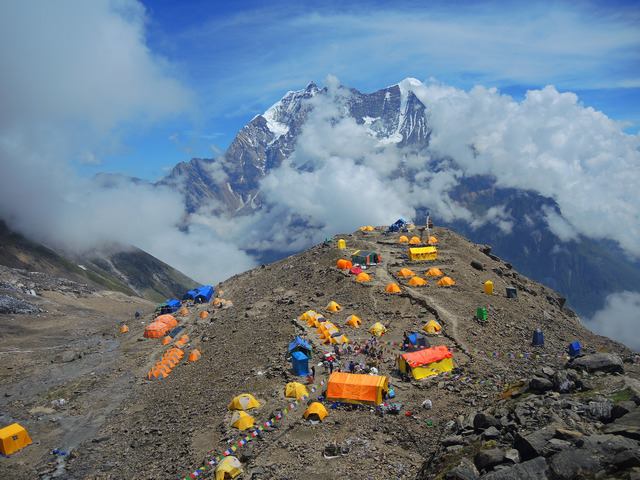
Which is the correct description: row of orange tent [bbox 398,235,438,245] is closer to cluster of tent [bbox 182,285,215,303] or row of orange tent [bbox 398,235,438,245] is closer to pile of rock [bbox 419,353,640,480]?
cluster of tent [bbox 182,285,215,303]

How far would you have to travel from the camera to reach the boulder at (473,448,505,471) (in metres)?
18.0

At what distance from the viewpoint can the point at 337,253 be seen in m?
71.3

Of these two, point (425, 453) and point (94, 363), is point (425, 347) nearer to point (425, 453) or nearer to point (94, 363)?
point (425, 453)

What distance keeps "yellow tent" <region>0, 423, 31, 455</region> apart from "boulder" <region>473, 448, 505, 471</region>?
108 ft

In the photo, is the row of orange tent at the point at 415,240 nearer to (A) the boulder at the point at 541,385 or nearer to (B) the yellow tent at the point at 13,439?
(A) the boulder at the point at 541,385

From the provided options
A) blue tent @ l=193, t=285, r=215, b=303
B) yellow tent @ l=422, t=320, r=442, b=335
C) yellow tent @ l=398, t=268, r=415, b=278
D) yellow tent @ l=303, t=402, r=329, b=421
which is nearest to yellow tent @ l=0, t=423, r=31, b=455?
yellow tent @ l=303, t=402, r=329, b=421

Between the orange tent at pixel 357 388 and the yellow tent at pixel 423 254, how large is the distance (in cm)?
3686

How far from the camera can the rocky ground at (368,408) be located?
69.5 feet

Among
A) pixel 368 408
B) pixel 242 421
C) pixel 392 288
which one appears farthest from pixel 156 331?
pixel 368 408

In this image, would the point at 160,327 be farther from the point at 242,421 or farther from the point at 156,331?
the point at 242,421

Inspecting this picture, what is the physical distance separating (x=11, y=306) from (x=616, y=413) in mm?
95943

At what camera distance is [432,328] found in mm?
45594

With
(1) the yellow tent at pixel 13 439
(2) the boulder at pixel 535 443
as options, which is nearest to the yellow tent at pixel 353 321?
(1) the yellow tent at pixel 13 439

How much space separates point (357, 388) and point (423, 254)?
39.2 meters
